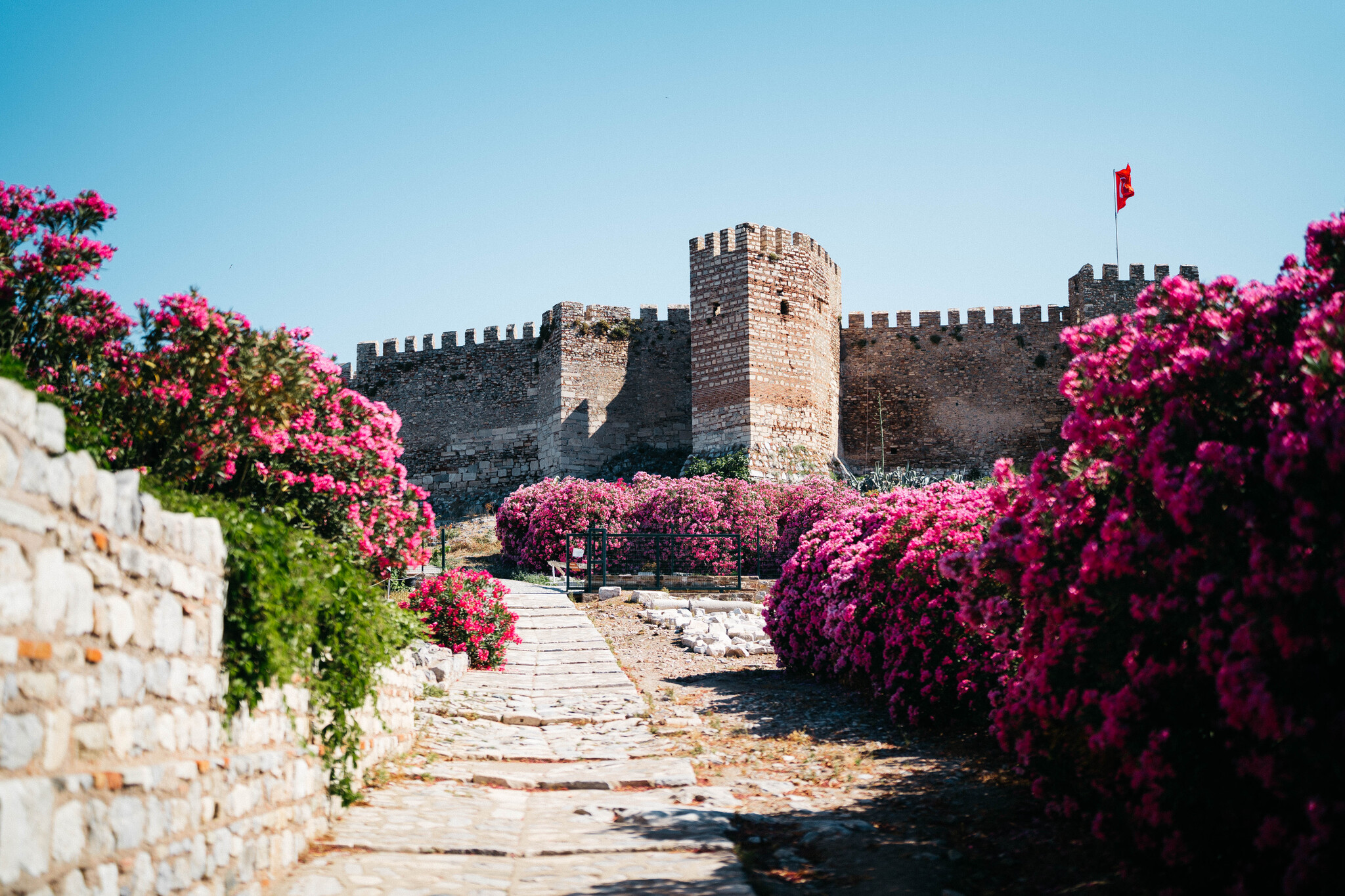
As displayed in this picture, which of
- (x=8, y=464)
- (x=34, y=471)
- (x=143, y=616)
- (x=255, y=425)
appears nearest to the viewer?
(x=8, y=464)

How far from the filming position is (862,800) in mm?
5238

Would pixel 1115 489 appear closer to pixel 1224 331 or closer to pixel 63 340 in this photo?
pixel 1224 331

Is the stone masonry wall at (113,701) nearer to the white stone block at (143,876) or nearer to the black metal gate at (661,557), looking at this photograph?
the white stone block at (143,876)

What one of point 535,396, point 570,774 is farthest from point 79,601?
point 535,396

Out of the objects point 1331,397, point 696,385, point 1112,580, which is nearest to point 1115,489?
point 1112,580

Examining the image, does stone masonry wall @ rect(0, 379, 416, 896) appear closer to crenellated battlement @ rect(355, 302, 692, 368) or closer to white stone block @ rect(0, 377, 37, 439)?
white stone block @ rect(0, 377, 37, 439)

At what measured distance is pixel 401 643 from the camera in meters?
5.47

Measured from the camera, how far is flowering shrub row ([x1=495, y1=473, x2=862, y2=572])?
16.6 m

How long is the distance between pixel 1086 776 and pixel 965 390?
974 inches

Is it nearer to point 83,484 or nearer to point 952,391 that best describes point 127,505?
point 83,484

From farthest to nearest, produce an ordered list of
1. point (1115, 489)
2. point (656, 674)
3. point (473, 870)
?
point (656, 674) → point (473, 870) → point (1115, 489)

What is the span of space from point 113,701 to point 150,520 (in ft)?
1.80

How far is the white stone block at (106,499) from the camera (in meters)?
2.71

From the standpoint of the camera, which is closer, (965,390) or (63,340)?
(63,340)
